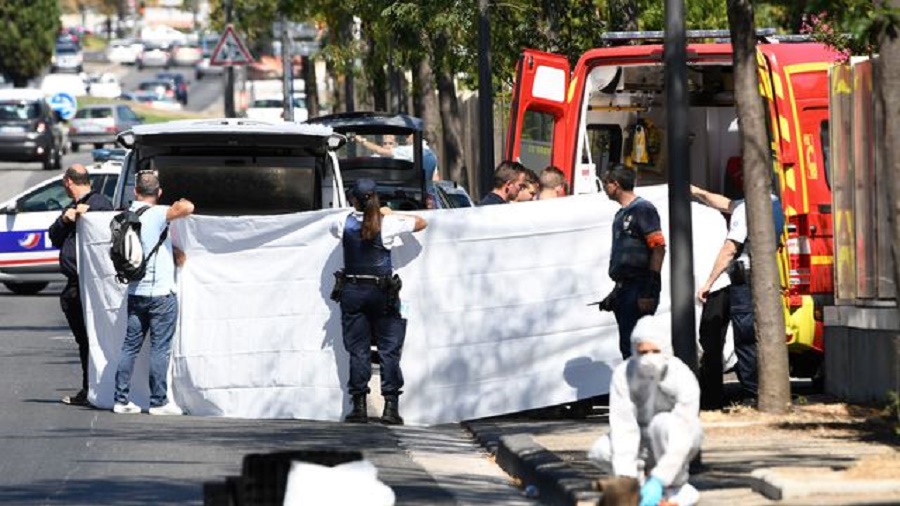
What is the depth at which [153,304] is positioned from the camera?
1662 centimetres

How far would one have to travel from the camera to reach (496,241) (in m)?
16.5

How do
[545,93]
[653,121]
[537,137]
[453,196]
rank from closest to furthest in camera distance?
1. [545,93]
2. [537,137]
3. [653,121]
4. [453,196]

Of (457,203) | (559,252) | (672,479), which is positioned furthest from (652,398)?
(457,203)

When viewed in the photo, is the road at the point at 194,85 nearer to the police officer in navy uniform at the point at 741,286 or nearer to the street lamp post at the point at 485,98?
the street lamp post at the point at 485,98

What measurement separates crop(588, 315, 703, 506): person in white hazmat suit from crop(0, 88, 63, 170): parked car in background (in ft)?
161

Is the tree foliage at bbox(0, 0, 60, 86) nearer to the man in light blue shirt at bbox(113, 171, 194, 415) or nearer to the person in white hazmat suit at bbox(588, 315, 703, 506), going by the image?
the man in light blue shirt at bbox(113, 171, 194, 415)

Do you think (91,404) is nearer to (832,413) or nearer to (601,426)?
(601,426)

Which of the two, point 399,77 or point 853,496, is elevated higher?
point 399,77

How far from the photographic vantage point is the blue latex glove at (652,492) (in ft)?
34.6

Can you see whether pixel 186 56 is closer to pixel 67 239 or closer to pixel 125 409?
pixel 67 239

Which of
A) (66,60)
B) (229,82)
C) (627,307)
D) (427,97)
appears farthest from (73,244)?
(66,60)

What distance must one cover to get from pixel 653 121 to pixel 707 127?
1.95 ft

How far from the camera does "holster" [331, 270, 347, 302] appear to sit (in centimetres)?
1602

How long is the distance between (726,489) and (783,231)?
17.4 ft
